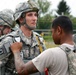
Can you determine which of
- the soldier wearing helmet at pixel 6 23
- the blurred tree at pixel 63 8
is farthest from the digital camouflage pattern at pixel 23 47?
the blurred tree at pixel 63 8

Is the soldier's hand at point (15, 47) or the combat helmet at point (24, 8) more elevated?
the combat helmet at point (24, 8)

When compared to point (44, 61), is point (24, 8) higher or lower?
higher

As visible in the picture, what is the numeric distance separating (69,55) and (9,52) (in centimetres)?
112

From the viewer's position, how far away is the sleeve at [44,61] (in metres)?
3.19

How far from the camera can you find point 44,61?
3236mm

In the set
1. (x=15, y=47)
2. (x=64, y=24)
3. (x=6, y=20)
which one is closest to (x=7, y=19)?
(x=6, y=20)

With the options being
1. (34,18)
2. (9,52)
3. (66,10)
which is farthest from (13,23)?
(66,10)

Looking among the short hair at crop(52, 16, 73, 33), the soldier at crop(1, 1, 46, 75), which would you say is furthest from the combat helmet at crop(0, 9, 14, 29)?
the short hair at crop(52, 16, 73, 33)

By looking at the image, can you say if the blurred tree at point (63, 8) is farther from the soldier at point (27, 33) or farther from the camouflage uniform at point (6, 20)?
the soldier at point (27, 33)

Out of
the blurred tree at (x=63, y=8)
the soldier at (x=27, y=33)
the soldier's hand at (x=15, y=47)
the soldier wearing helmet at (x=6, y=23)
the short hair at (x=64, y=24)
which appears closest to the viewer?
the short hair at (x=64, y=24)

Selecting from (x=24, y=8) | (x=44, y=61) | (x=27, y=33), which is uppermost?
(x=24, y=8)

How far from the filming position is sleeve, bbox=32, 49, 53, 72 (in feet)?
10.5

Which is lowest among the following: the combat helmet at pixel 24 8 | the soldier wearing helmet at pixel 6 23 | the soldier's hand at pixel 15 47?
the soldier's hand at pixel 15 47

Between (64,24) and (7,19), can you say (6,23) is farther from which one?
(64,24)
